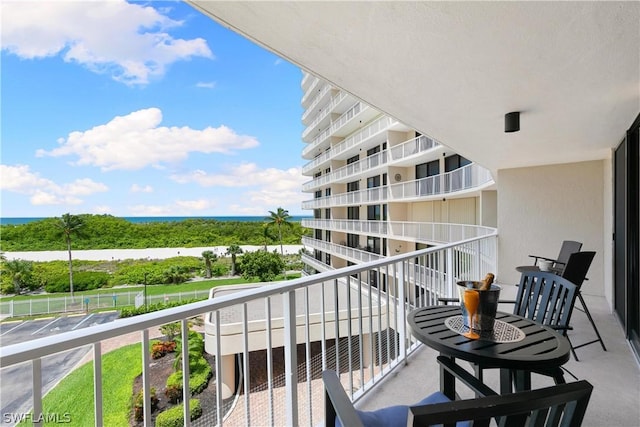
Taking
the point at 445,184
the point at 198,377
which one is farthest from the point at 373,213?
the point at 198,377

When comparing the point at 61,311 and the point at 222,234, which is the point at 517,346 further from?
the point at 222,234

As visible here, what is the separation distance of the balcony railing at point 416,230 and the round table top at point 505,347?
5.81 meters

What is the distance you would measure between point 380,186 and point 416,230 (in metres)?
3.11

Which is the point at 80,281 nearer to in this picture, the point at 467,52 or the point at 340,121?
the point at 340,121

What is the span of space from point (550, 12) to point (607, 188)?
503cm

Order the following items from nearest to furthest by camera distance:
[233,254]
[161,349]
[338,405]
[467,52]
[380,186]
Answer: [338,405]
[467,52]
[161,349]
[380,186]
[233,254]

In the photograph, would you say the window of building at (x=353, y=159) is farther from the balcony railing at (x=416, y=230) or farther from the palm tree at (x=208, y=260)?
the palm tree at (x=208, y=260)

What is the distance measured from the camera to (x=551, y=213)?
5.73 meters

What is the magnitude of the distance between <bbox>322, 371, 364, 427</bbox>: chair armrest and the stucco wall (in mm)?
5745

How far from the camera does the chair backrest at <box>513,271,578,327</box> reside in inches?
79.0

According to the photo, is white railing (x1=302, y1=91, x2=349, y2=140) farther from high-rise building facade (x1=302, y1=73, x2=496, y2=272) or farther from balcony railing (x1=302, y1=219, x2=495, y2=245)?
balcony railing (x1=302, y1=219, x2=495, y2=245)

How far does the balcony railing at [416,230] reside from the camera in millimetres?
9148

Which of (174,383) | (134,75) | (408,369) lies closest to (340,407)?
(408,369)

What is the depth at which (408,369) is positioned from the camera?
2678mm
